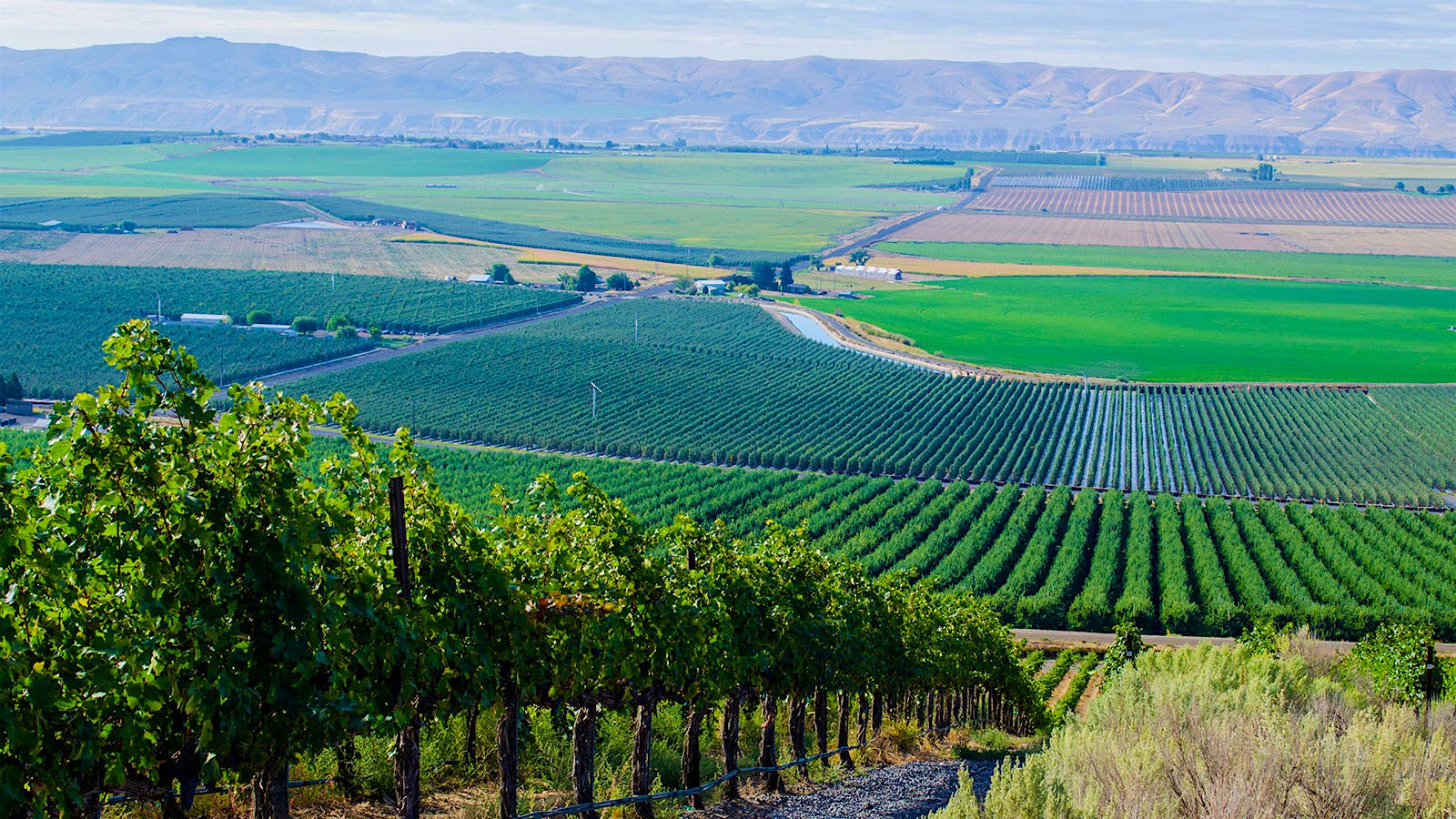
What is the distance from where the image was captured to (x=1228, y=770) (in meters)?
12.2

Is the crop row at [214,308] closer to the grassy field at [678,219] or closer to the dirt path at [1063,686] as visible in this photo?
the dirt path at [1063,686]

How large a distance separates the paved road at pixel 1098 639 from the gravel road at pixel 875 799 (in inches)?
768

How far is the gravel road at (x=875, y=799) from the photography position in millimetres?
14297

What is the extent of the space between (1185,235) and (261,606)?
549 feet

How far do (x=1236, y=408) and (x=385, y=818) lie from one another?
6679cm

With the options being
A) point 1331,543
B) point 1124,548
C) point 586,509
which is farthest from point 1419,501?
point 586,509

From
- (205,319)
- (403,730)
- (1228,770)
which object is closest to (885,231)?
(205,319)

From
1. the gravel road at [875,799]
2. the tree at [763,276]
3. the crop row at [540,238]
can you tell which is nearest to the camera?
the gravel road at [875,799]

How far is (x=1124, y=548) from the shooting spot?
44875 millimetres

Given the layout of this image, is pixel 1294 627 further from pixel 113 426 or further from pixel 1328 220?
pixel 1328 220

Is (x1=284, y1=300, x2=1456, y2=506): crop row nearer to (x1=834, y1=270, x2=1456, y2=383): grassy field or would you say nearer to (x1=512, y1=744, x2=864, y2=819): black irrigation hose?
(x1=834, y1=270, x2=1456, y2=383): grassy field

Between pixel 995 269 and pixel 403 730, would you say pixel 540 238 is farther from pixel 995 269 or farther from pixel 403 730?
pixel 403 730

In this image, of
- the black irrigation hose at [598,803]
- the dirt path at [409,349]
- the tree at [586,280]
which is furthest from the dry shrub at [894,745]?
the tree at [586,280]

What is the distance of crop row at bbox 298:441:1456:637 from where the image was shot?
124 ft
